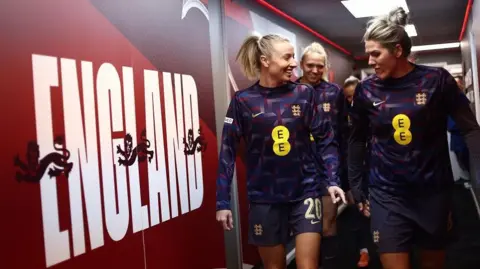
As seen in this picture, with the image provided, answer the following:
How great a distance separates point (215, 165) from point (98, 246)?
53.5 inches

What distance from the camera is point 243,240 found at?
14.0ft

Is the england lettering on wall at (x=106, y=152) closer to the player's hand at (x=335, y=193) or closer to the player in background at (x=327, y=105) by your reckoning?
the player in background at (x=327, y=105)

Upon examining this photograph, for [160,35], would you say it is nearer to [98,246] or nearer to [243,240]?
[98,246]

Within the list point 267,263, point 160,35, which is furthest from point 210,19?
point 267,263

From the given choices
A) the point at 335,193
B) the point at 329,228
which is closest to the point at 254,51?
the point at 335,193

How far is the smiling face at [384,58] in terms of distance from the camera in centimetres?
257

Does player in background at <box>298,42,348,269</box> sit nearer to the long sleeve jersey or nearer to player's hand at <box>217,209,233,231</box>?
the long sleeve jersey

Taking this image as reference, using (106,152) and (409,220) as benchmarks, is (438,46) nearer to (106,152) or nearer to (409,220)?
(409,220)

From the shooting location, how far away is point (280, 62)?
2744 mm

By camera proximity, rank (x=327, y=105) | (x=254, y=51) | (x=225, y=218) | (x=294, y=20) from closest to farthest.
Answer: (x=225, y=218) → (x=254, y=51) → (x=327, y=105) → (x=294, y=20)

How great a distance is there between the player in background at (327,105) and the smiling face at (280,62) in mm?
819

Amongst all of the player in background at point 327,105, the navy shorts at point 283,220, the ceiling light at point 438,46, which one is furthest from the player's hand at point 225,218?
the ceiling light at point 438,46

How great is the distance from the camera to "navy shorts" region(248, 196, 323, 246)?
266 cm

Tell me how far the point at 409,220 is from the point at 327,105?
3.85 ft
